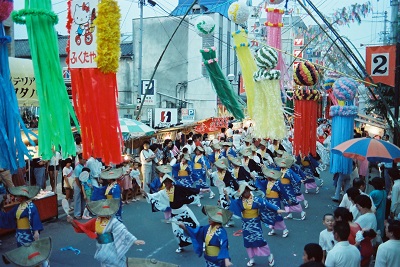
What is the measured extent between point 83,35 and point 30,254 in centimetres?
261

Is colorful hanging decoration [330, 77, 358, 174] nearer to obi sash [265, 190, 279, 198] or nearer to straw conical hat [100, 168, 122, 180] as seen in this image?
obi sash [265, 190, 279, 198]

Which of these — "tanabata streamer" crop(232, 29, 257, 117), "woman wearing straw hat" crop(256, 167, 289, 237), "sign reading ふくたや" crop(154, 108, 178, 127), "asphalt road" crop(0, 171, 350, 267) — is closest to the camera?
"asphalt road" crop(0, 171, 350, 267)

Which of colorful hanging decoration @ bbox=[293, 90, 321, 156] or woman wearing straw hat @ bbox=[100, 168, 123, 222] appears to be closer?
woman wearing straw hat @ bbox=[100, 168, 123, 222]

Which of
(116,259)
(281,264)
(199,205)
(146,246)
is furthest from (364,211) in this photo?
(199,205)

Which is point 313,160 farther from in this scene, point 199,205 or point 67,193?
point 67,193

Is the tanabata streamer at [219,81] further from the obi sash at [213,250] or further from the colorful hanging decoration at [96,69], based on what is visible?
the obi sash at [213,250]

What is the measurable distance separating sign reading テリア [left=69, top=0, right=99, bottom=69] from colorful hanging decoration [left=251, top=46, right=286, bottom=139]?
6.73 meters

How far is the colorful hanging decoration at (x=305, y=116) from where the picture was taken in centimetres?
1173

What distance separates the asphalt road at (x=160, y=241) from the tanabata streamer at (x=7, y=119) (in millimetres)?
2537

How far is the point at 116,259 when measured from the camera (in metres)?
5.79

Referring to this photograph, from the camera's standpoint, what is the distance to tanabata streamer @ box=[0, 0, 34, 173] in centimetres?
489

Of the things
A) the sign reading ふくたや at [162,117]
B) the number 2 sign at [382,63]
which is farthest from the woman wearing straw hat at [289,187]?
the sign reading ふくたや at [162,117]

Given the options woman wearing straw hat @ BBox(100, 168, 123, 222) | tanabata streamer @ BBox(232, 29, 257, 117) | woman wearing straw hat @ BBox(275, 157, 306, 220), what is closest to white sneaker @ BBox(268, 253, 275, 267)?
woman wearing straw hat @ BBox(100, 168, 123, 222)

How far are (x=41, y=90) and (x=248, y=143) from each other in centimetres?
1062
